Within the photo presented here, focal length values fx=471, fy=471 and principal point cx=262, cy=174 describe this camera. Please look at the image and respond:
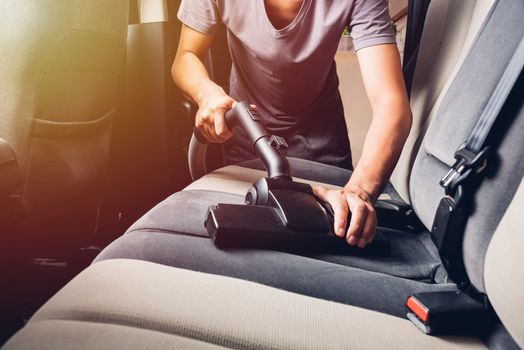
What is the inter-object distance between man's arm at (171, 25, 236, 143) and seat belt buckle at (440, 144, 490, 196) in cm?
45

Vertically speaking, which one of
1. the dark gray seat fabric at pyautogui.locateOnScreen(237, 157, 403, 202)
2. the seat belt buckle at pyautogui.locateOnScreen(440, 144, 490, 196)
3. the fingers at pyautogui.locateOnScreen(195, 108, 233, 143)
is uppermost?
the seat belt buckle at pyautogui.locateOnScreen(440, 144, 490, 196)

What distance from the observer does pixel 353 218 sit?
70 centimetres

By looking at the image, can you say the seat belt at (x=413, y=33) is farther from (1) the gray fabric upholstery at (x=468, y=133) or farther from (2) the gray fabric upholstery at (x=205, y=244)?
(2) the gray fabric upholstery at (x=205, y=244)

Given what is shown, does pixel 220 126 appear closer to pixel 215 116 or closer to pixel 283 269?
pixel 215 116

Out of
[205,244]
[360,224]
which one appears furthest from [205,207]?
[360,224]

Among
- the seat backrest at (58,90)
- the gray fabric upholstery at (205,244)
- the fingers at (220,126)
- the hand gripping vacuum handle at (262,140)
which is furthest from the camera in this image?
the seat backrest at (58,90)

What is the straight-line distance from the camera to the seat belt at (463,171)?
2.03ft

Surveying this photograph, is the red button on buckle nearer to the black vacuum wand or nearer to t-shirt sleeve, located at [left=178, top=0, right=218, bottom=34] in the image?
the black vacuum wand

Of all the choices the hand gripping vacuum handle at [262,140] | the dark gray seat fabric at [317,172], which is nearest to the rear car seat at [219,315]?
the hand gripping vacuum handle at [262,140]

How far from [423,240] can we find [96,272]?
57 cm

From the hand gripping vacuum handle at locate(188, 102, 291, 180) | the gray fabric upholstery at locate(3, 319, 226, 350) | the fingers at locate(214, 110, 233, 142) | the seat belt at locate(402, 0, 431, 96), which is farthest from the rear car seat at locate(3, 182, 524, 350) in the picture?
the seat belt at locate(402, 0, 431, 96)

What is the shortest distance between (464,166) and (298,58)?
0.66 m

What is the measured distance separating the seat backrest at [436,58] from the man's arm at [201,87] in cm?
42

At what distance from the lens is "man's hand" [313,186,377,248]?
0.69 m
